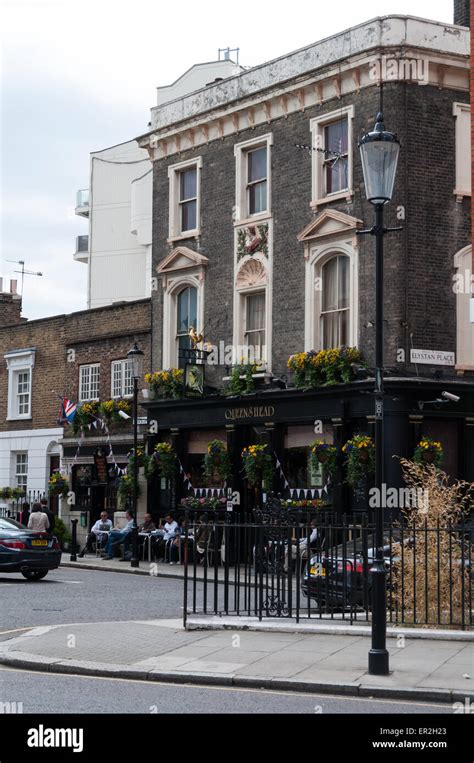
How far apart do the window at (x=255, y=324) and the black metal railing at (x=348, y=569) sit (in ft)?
43.9

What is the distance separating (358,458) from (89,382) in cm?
1309

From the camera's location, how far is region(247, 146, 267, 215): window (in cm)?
3006

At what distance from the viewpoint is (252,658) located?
13.0m

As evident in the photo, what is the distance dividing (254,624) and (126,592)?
24.0 feet

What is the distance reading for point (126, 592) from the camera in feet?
72.7

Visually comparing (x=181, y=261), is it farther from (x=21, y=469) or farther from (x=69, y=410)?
(x=21, y=469)

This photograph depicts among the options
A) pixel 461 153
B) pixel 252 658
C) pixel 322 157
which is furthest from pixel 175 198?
pixel 252 658

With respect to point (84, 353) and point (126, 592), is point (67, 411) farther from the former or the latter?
point (126, 592)

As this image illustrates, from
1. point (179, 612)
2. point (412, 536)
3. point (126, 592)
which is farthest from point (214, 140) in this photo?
point (412, 536)

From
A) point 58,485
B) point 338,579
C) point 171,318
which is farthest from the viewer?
point 58,485

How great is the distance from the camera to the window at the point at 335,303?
27375 millimetres

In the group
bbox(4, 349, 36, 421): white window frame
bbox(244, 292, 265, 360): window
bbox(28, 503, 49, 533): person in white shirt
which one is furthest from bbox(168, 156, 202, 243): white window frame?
bbox(28, 503, 49, 533): person in white shirt

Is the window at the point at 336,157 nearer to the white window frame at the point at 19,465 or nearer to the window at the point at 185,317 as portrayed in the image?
the window at the point at 185,317

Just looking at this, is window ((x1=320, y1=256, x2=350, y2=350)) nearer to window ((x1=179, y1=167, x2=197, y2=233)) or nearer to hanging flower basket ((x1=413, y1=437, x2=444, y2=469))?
hanging flower basket ((x1=413, y1=437, x2=444, y2=469))
